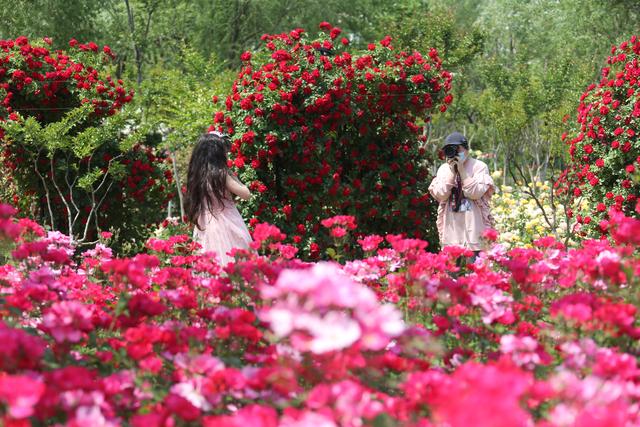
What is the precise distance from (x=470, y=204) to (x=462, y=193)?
105 mm

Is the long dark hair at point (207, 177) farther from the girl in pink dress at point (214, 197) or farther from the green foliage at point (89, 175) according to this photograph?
the green foliage at point (89, 175)

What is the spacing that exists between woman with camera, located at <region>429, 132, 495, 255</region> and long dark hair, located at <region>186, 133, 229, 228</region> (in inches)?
64.6

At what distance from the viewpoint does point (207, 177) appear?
4641 mm

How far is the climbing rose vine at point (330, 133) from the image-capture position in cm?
602

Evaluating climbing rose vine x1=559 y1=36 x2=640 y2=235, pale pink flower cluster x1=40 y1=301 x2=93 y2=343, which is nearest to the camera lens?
climbing rose vine x1=559 y1=36 x2=640 y2=235

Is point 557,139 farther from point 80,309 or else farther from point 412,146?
point 80,309

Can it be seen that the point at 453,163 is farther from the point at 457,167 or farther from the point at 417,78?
the point at 417,78

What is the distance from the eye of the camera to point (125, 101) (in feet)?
23.8

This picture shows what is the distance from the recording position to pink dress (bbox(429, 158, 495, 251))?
518 centimetres

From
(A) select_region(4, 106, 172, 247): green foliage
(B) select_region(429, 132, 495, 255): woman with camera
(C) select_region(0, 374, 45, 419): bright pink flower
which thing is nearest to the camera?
(C) select_region(0, 374, 45, 419): bright pink flower

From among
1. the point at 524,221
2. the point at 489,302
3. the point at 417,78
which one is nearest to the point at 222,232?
the point at 489,302

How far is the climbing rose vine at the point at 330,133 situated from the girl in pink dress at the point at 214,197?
1103mm

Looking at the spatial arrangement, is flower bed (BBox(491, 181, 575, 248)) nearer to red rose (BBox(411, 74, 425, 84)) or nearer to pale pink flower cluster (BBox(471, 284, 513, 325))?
red rose (BBox(411, 74, 425, 84))

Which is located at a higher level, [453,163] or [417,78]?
[417,78]
